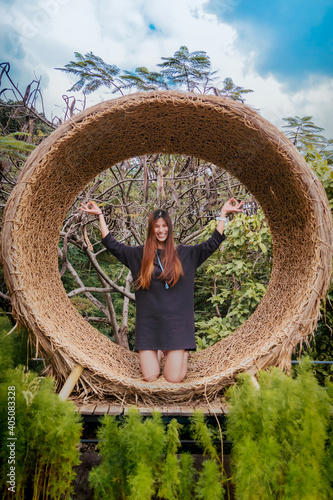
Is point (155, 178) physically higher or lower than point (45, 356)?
higher

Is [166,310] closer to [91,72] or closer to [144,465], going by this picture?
[144,465]

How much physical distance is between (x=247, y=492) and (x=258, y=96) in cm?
385

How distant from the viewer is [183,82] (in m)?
3.96

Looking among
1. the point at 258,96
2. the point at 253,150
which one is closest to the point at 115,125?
the point at 253,150

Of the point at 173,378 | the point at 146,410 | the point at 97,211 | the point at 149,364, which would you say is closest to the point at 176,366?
the point at 173,378

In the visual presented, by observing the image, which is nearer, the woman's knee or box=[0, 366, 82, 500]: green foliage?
box=[0, 366, 82, 500]: green foliage

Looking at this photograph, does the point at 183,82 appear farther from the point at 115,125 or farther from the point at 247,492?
the point at 247,492

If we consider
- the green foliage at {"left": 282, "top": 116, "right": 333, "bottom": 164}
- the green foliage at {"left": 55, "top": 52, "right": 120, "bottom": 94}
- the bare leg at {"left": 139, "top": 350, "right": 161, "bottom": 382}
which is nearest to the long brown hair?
the bare leg at {"left": 139, "top": 350, "right": 161, "bottom": 382}

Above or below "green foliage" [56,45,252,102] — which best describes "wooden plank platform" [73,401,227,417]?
below

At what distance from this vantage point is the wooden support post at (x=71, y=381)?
6.29 ft

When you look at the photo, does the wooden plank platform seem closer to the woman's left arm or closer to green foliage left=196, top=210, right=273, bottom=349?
the woman's left arm

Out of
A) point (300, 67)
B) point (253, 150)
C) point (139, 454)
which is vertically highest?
point (300, 67)

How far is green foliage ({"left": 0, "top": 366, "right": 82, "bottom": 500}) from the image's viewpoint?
141 cm

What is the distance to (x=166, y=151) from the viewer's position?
266 centimetres
